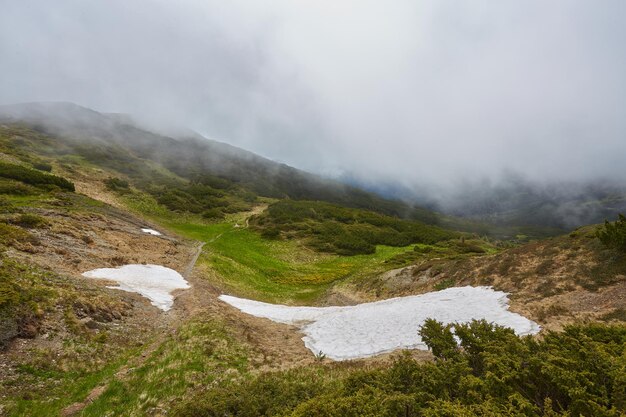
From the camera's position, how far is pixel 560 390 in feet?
23.0

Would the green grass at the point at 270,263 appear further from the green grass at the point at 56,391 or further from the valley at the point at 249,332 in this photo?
the green grass at the point at 56,391

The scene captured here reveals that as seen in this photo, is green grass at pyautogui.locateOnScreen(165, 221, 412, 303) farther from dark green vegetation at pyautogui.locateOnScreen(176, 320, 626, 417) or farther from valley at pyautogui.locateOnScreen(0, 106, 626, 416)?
dark green vegetation at pyautogui.locateOnScreen(176, 320, 626, 417)

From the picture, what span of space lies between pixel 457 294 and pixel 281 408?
2137cm

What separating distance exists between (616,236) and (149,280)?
34807mm

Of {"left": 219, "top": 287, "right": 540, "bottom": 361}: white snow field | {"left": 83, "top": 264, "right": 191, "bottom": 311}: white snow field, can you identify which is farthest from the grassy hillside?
{"left": 83, "top": 264, "right": 191, "bottom": 311}: white snow field

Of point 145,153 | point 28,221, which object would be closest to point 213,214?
point 28,221

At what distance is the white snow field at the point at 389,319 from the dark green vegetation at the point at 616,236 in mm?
7376

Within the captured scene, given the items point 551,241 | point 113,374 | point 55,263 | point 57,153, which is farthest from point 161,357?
point 57,153

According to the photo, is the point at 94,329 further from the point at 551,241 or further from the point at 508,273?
the point at 551,241

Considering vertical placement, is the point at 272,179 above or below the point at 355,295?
above

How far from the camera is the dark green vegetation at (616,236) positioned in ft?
66.5

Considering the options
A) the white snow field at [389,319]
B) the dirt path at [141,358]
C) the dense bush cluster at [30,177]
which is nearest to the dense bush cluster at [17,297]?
the dirt path at [141,358]

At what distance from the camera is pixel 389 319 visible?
21.9 meters

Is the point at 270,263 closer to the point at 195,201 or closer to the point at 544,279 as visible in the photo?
the point at 544,279
